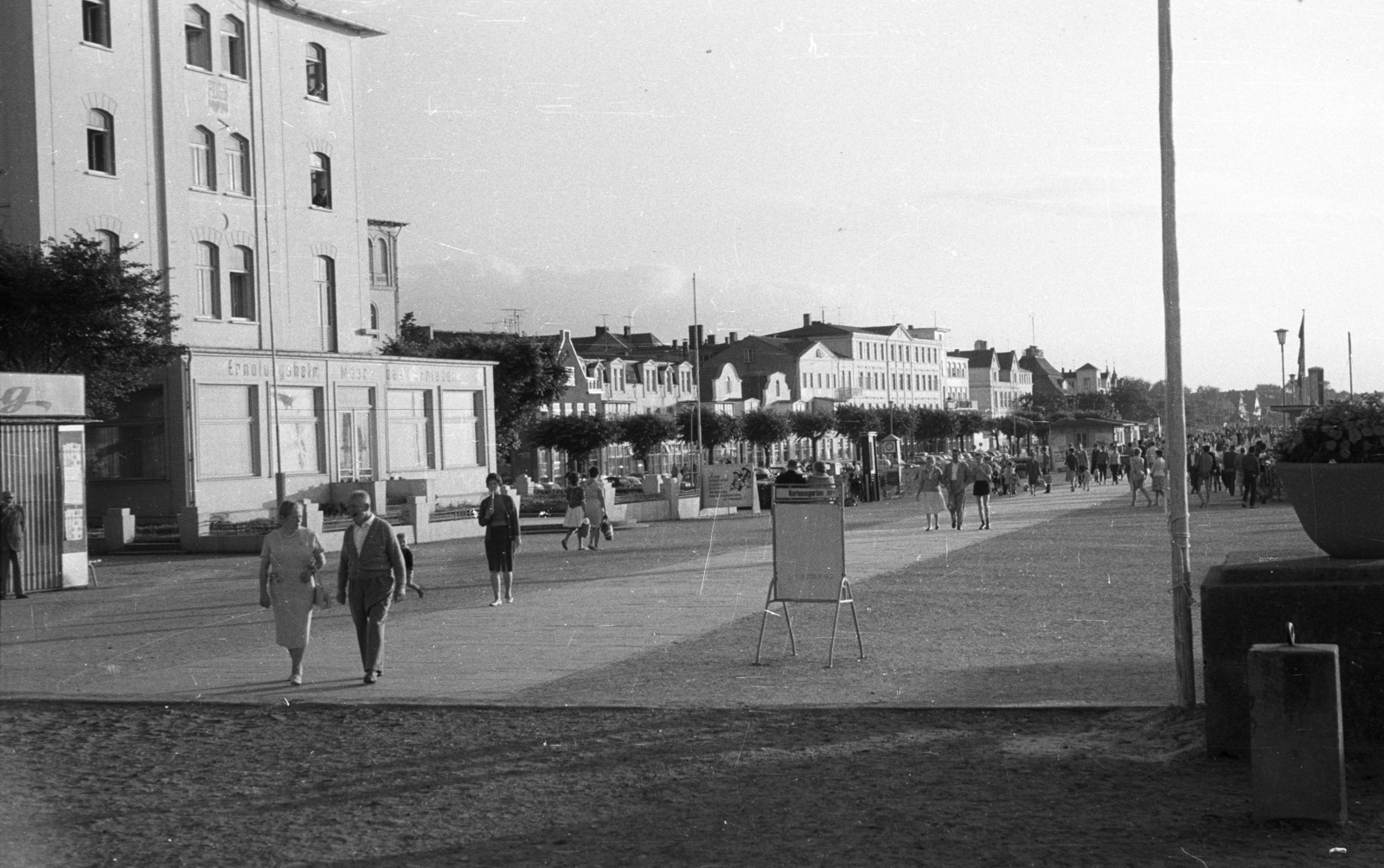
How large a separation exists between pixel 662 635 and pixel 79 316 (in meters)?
22.8

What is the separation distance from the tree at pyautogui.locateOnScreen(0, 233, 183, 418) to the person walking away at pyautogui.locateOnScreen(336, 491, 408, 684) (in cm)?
2251

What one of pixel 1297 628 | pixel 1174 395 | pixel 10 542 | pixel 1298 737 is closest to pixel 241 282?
pixel 10 542

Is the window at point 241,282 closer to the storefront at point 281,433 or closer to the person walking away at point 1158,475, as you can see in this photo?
the storefront at point 281,433

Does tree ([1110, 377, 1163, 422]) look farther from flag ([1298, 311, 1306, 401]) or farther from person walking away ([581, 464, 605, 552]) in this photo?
person walking away ([581, 464, 605, 552])

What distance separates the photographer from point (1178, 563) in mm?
9203

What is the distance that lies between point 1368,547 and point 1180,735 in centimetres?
→ 143

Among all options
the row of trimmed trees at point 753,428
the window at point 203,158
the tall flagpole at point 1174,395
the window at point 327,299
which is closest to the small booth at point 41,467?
the tall flagpole at point 1174,395

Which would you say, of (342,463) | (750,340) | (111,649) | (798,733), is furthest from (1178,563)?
(750,340)

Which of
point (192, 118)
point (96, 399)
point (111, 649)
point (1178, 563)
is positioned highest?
point (192, 118)

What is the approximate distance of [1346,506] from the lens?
8.00 metres

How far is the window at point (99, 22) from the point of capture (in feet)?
124

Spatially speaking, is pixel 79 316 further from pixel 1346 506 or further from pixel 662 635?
pixel 1346 506

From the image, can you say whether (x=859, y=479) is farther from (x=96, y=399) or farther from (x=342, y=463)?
(x=96, y=399)

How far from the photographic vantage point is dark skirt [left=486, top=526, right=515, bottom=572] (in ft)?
57.0
